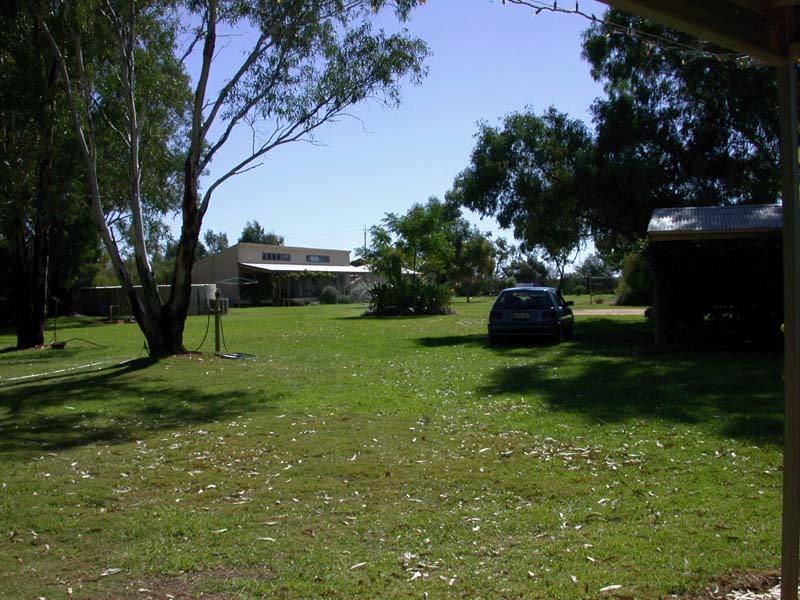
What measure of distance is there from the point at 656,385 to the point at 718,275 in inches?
237

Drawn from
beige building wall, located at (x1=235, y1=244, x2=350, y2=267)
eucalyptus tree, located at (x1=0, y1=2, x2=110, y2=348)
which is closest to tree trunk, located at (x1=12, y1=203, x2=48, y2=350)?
eucalyptus tree, located at (x1=0, y1=2, x2=110, y2=348)

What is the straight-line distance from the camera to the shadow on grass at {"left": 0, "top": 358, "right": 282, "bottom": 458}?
28.3 feet

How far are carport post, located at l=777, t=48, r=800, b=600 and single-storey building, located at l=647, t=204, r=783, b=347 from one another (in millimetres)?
13480

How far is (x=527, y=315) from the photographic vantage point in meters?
19.4

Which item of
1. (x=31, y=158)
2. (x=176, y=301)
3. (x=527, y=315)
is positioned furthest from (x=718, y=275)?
(x=31, y=158)

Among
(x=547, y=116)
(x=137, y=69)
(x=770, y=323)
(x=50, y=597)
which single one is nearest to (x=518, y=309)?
(x=770, y=323)

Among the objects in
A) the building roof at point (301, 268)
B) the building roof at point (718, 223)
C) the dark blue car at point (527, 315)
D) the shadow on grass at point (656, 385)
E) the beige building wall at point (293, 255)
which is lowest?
the shadow on grass at point (656, 385)

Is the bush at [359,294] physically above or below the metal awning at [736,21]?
below

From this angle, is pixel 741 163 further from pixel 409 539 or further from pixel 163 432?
pixel 409 539

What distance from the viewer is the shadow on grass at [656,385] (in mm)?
8812

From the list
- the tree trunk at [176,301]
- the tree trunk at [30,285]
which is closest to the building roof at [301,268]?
the tree trunk at [30,285]

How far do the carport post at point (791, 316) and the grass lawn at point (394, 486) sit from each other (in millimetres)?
1018

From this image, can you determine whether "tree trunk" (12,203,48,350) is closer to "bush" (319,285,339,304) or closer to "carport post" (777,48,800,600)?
"carport post" (777,48,800,600)

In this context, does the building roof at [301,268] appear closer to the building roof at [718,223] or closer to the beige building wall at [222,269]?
the beige building wall at [222,269]
